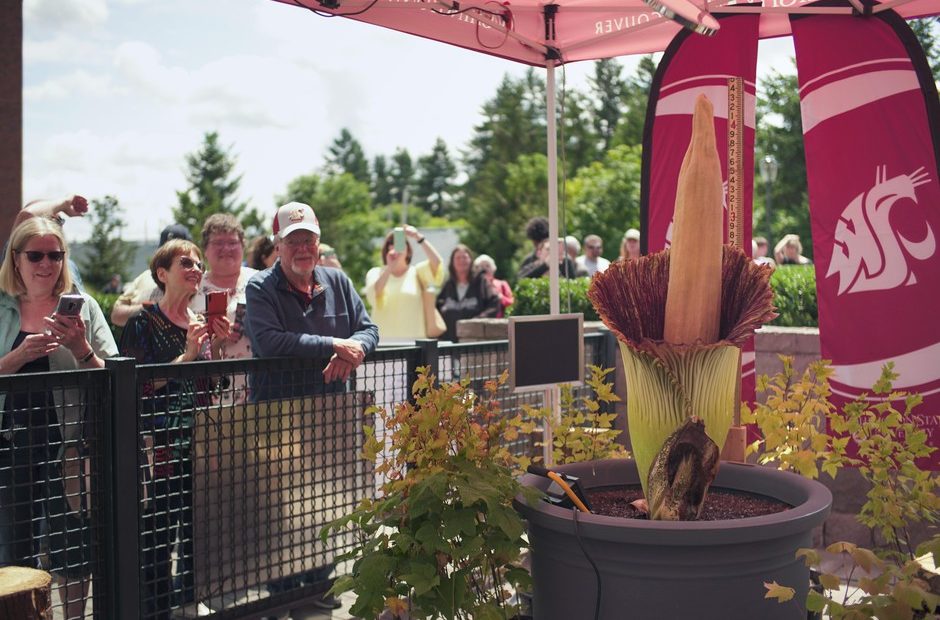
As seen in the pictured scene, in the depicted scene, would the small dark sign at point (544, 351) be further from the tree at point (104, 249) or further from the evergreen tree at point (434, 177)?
the evergreen tree at point (434, 177)

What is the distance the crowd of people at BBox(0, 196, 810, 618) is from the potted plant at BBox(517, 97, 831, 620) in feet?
6.09

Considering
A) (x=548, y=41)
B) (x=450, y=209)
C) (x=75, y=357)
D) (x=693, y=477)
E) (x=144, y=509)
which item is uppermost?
(x=450, y=209)

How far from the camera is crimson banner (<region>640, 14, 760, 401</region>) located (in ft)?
16.8

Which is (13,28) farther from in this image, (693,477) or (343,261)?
(343,261)

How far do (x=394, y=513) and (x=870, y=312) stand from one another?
319cm

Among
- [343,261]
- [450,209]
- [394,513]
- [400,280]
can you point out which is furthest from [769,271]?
[450,209]

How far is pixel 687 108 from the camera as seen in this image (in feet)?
17.5

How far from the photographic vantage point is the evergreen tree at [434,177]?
122 meters

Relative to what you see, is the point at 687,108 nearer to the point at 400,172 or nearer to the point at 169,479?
the point at 169,479

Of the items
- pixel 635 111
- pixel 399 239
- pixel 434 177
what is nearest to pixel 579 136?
pixel 635 111

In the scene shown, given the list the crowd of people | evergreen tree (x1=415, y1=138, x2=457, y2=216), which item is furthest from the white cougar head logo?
evergreen tree (x1=415, y1=138, x2=457, y2=216)

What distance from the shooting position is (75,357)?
3672mm

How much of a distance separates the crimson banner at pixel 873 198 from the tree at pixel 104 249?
5932 cm

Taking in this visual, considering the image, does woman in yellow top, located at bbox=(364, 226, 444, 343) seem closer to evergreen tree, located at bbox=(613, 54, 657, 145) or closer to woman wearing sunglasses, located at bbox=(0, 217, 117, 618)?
woman wearing sunglasses, located at bbox=(0, 217, 117, 618)
